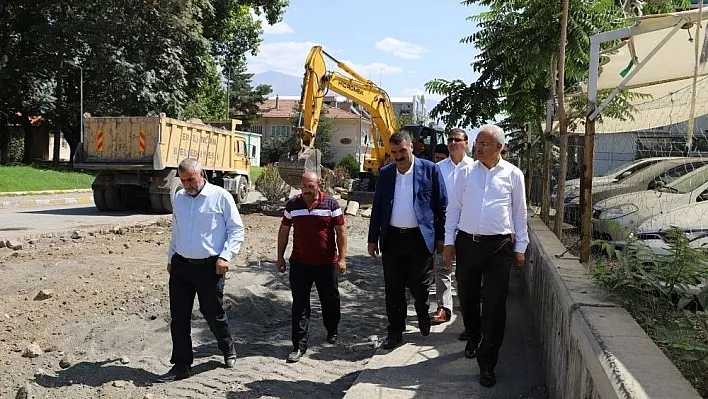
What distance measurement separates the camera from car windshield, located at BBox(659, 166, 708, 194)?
695 centimetres

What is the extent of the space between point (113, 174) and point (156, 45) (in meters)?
11.3

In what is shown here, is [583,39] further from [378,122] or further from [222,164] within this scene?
[222,164]

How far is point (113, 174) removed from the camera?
16.9m

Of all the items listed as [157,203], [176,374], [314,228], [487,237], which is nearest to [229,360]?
[176,374]

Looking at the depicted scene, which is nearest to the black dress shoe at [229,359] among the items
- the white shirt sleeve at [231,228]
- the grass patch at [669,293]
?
the white shirt sleeve at [231,228]

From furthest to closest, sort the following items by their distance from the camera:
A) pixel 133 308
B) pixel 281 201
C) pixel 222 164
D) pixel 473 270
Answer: pixel 222 164
pixel 281 201
pixel 133 308
pixel 473 270

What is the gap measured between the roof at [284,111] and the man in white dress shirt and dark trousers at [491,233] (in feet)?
189

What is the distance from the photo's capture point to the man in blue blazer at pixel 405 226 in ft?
18.0

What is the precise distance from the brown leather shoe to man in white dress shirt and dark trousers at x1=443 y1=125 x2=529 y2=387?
1545 mm

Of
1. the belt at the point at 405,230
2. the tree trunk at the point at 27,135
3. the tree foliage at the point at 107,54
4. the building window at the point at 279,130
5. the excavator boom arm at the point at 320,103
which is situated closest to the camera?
the belt at the point at 405,230

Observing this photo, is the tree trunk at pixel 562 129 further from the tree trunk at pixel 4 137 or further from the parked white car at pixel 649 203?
the tree trunk at pixel 4 137

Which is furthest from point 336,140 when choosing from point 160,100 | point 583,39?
point 583,39

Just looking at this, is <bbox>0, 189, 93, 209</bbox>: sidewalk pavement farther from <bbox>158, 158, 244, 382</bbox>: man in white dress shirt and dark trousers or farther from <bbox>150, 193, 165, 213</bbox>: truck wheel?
<bbox>158, 158, 244, 382</bbox>: man in white dress shirt and dark trousers

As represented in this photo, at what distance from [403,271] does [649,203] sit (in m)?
3.18
